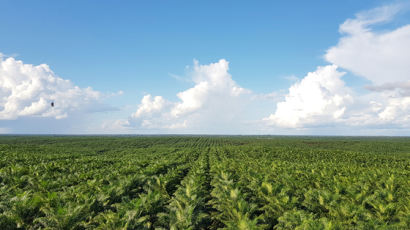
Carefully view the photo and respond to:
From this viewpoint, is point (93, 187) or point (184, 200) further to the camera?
point (93, 187)

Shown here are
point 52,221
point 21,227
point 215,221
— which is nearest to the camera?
point 52,221

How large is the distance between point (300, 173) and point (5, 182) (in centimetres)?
2218

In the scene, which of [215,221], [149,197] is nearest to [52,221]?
[149,197]

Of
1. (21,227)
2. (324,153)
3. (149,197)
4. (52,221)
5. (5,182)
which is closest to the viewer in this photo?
(52,221)

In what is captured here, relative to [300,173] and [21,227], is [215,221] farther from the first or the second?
[300,173]

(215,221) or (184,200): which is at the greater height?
(184,200)

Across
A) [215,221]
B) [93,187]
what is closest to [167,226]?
[215,221]

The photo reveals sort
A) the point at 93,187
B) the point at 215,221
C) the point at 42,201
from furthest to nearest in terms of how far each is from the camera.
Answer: the point at 93,187, the point at 215,221, the point at 42,201

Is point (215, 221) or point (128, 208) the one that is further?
point (215, 221)

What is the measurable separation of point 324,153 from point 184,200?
149ft

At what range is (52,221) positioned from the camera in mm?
6422

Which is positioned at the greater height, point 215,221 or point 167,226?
point 167,226

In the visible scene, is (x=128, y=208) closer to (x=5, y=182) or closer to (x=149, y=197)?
(x=149, y=197)

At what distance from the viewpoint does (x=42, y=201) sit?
7961 millimetres
